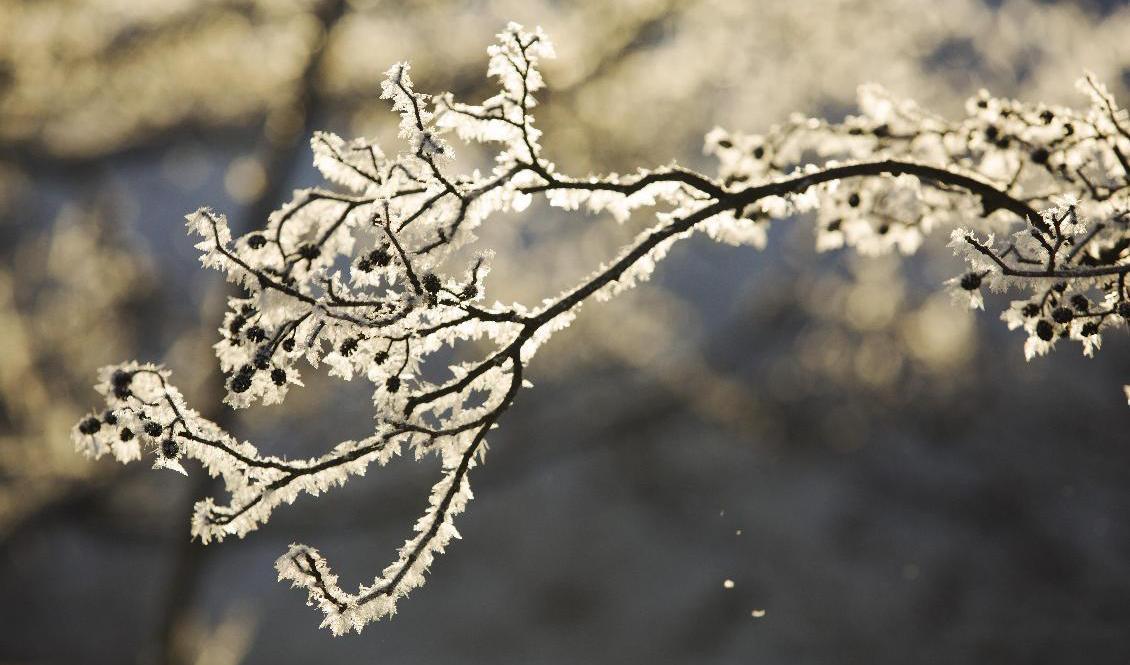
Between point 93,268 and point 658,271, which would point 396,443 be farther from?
point 658,271

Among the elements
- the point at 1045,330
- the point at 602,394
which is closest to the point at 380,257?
the point at 1045,330

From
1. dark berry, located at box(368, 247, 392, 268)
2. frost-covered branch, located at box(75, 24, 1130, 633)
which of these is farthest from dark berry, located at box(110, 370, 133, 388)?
dark berry, located at box(368, 247, 392, 268)

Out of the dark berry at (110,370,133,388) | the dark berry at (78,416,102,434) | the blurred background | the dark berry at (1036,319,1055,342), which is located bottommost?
the dark berry at (1036,319,1055,342)

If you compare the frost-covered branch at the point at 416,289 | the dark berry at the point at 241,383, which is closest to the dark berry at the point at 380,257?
the frost-covered branch at the point at 416,289

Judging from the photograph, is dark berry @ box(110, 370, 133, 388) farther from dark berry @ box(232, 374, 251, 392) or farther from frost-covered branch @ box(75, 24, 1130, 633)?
dark berry @ box(232, 374, 251, 392)

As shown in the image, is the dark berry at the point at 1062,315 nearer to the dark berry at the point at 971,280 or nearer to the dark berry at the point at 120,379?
the dark berry at the point at 971,280

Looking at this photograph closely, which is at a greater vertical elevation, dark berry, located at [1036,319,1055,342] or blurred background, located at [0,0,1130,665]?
blurred background, located at [0,0,1130,665]
